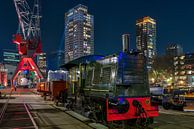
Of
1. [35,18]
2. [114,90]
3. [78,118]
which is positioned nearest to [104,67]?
[114,90]

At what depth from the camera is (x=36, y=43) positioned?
2699 inches

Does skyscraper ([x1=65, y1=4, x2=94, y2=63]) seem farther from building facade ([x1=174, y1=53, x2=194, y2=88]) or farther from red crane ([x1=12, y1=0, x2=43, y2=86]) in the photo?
red crane ([x1=12, y1=0, x2=43, y2=86])

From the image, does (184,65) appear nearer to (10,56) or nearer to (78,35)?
(78,35)

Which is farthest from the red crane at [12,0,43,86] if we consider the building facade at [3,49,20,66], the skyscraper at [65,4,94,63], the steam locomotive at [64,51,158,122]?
the building facade at [3,49,20,66]

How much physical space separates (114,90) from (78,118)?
3.51m

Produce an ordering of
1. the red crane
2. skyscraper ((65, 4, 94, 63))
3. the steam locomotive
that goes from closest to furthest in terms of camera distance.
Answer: the steam locomotive → the red crane → skyscraper ((65, 4, 94, 63))

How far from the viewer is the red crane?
216 feet

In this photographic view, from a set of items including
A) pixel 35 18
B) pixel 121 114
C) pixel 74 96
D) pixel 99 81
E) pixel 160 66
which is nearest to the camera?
pixel 121 114

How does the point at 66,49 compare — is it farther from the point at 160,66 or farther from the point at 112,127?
the point at 112,127

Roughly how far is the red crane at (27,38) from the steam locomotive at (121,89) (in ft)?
182

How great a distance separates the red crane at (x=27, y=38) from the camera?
216 feet

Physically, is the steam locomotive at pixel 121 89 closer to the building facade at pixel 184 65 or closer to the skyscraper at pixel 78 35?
the building facade at pixel 184 65

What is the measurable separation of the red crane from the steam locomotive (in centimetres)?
5544

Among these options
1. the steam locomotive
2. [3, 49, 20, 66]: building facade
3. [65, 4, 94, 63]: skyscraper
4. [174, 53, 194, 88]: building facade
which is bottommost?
the steam locomotive
